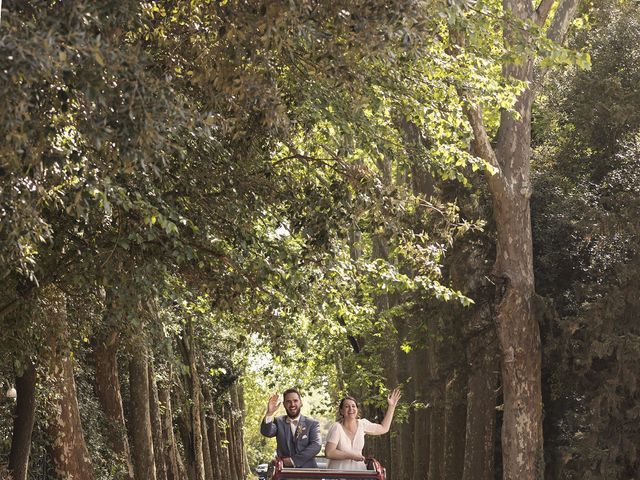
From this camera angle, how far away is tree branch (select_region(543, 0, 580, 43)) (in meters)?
23.0

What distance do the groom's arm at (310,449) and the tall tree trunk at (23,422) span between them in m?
6.61

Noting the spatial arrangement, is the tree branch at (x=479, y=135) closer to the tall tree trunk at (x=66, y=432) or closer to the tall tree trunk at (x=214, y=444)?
the tall tree trunk at (x=66, y=432)

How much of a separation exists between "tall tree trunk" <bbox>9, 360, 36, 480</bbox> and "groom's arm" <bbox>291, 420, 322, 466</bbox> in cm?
661

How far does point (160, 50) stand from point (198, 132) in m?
2.42

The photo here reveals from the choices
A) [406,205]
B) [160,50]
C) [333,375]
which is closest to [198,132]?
[160,50]

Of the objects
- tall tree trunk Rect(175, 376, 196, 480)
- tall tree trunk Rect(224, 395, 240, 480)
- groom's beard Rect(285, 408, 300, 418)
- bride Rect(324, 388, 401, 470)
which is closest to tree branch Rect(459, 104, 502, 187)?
bride Rect(324, 388, 401, 470)

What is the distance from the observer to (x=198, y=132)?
1176cm

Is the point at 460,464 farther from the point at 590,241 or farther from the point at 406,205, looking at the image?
the point at 406,205

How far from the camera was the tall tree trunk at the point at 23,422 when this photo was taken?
18.0 m

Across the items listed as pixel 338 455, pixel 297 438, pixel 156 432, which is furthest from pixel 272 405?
pixel 156 432

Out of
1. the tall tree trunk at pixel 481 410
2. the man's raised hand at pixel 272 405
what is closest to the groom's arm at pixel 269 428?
the man's raised hand at pixel 272 405

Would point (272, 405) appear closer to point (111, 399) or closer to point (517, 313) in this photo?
point (517, 313)

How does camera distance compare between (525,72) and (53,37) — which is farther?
(525,72)

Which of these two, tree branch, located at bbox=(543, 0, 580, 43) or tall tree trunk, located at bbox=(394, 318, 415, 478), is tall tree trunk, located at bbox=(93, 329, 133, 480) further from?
tall tree trunk, located at bbox=(394, 318, 415, 478)
